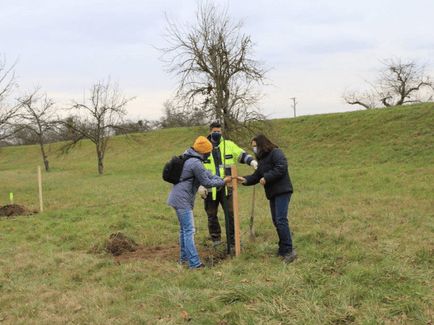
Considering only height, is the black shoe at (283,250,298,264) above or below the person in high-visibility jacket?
below

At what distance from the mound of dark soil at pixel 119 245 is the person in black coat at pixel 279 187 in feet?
9.96

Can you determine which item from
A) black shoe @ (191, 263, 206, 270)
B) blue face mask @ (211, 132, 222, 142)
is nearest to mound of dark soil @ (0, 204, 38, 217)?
blue face mask @ (211, 132, 222, 142)

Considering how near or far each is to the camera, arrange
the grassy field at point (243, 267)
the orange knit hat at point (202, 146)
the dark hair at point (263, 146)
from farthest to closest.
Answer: the dark hair at point (263, 146) → the orange knit hat at point (202, 146) → the grassy field at point (243, 267)

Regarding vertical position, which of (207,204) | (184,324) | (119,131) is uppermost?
(119,131)

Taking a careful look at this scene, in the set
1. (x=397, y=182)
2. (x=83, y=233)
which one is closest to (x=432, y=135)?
(x=397, y=182)

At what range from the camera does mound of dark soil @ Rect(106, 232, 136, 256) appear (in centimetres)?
702

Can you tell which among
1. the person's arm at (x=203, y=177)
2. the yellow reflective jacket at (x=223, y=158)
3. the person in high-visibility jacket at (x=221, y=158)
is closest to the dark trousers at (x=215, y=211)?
the person in high-visibility jacket at (x=221, y=158)

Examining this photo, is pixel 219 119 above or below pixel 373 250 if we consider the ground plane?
above

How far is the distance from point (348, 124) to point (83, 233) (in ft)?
74.6

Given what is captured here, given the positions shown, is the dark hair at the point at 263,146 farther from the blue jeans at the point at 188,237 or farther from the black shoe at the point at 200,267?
the black shoe at the point at 200,267

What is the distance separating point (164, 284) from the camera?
4977mm

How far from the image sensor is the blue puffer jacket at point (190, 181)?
564cm

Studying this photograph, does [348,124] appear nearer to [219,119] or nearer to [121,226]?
[219,119]

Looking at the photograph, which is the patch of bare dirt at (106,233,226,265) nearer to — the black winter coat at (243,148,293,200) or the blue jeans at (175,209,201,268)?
the blue jeans at (175,209,201,268)
